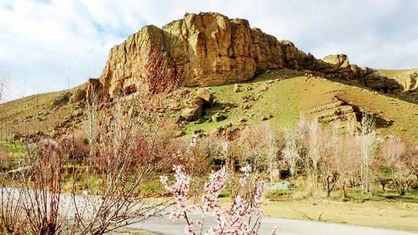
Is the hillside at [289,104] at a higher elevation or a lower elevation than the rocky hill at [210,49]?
lower

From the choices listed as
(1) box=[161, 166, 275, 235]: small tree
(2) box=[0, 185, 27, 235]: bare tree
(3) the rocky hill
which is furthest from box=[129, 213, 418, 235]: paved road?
(3) the rocky hill

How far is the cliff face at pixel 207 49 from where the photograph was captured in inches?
3063

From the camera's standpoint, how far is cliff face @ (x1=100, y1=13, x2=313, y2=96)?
3063 inches

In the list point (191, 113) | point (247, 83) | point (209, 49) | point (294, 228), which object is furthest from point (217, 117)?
point (294, 228)

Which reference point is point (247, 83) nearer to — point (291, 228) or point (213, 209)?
point (291, 228)

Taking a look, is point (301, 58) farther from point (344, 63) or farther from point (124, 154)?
point (124, 154)

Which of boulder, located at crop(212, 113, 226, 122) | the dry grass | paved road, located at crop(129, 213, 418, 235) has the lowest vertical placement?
the dry grass

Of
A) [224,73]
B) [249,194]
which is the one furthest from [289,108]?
[249,194]

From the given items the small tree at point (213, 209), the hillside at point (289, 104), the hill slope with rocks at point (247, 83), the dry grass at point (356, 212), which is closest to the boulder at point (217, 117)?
Result: the hill slope with rocks at point (247, 83)

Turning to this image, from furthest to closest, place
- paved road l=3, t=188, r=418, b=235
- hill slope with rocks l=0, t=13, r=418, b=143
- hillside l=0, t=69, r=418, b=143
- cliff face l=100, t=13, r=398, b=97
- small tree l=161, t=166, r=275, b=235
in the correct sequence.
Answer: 1. cliff face l=100, t=13, r=398, b=97
2. hill slope with rocks l=0, t=13, r=418, b=143
3. hillside l=0, t=69, r=418, b=143
4. paved road l=3, t=188, r=418, b=235
5. small tree l=161, t=166, r=275, b=235

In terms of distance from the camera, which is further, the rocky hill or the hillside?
the rocky hill

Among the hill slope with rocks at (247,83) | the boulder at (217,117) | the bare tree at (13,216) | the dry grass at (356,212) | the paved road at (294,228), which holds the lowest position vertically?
the dry grass at (356,212)

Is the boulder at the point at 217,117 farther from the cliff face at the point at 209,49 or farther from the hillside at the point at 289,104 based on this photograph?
the cliff face at the point at 209,49

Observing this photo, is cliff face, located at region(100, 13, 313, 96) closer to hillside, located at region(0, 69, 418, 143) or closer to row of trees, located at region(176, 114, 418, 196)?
hillside, located at region(0, 69, 418, 143)
